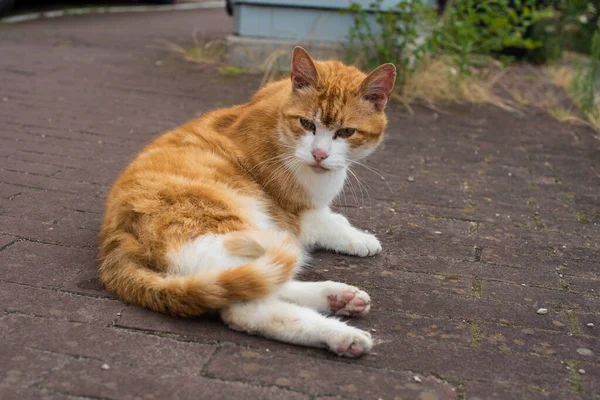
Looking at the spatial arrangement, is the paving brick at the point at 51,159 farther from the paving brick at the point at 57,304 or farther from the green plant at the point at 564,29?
the green plant at the point at 564,29

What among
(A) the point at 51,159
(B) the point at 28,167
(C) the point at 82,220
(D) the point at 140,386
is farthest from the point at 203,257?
(A) the point at 51,159

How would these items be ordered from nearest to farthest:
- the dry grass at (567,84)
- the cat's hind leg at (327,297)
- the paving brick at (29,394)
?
1. the paving brick at (29,394)
2. the cat's hind leg at (327,297)
3. the dry grass at (567,84)

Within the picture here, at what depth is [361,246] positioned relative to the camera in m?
3.21

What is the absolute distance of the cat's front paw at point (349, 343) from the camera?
2256mm

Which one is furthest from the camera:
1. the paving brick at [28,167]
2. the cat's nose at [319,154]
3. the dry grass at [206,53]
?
the dry grass at [206,53]

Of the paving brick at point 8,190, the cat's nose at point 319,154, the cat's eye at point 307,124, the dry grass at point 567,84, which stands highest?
the cat's eye at point 307,124

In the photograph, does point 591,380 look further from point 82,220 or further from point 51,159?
point 51,159

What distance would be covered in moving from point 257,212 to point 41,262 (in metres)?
0.96

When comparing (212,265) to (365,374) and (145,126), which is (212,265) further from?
(145,126)

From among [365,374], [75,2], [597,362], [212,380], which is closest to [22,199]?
[212,380]

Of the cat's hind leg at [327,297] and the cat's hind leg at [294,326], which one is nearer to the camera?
the cat's hind leg at [294,326]

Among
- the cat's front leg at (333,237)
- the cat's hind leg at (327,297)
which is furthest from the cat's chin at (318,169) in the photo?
the cat's hind leg at (327,297)

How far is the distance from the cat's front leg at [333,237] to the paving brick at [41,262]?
39.5 inches

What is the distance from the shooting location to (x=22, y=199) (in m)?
3.60
